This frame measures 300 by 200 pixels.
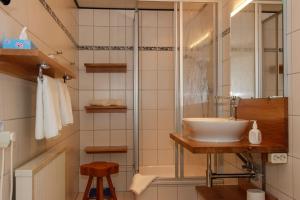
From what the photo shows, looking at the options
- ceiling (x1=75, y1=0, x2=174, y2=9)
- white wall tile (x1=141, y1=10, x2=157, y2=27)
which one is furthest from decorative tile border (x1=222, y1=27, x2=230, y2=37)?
white wall tile (x1=141, y1=10, x2=157, y2=27)

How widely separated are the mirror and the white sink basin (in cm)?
31

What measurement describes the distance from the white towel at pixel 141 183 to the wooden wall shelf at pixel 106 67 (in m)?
1.33

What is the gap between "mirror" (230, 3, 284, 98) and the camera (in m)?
1.81

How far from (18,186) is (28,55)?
62 centimetres

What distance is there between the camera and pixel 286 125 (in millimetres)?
1692

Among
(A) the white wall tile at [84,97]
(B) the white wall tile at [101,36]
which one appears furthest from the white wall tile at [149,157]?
(B) the white wall tile at [101,36]

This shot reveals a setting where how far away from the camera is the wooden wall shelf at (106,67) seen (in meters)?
3.48

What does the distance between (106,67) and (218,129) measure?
2116 millimetres

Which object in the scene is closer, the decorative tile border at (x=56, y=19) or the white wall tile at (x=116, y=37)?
the decorative tile border at (x=56, y=19)

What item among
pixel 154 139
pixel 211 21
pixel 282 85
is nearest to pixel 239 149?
pixel 282 85

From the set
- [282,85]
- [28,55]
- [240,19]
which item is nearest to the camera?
[28,55]

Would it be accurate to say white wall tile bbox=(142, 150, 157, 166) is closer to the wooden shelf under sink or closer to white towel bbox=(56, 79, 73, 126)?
the wooden shelf under sink

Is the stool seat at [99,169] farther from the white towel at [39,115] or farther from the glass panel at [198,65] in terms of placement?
the white towel at [39,115]

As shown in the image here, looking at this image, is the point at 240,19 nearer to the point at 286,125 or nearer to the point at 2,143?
the point at 286,125
